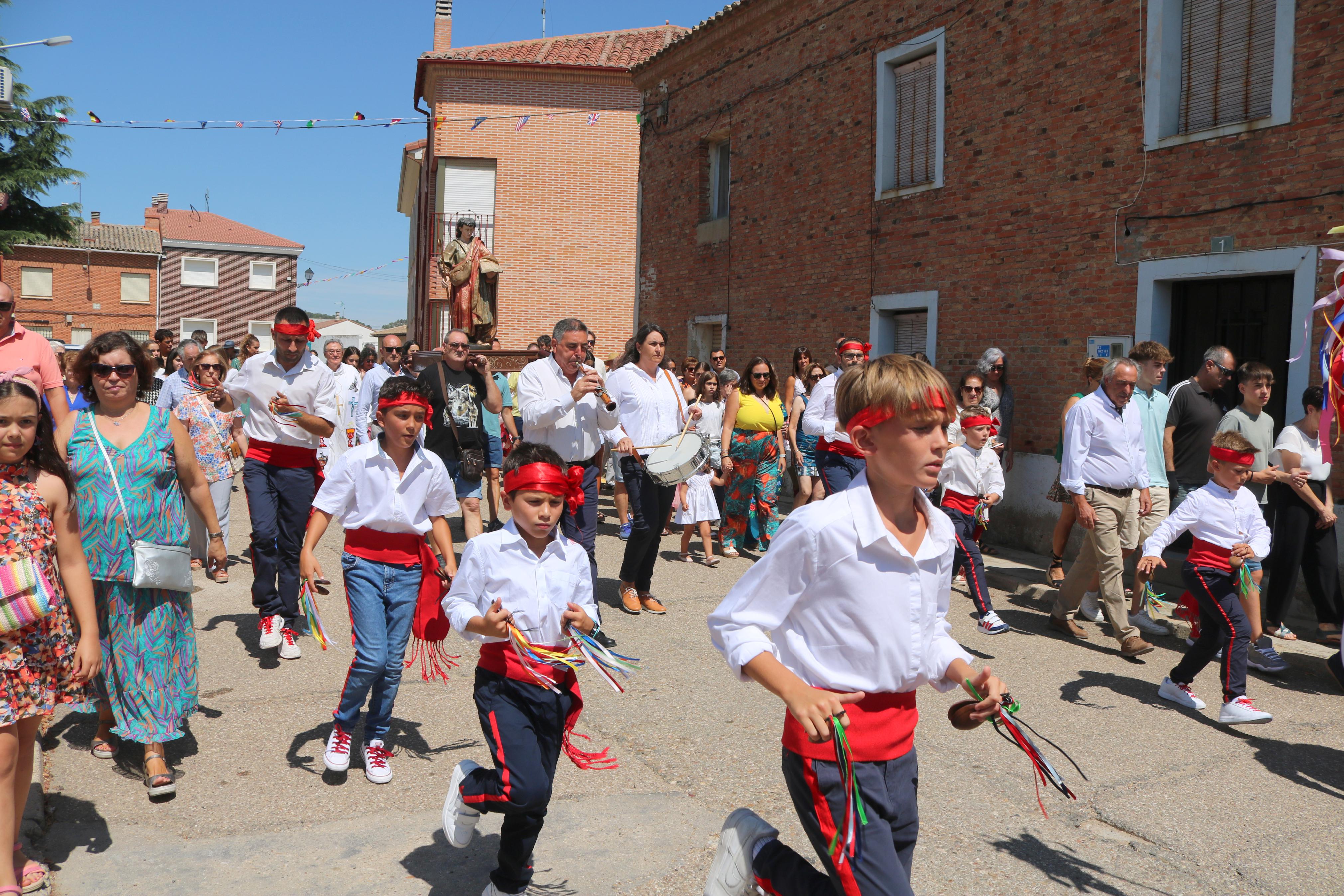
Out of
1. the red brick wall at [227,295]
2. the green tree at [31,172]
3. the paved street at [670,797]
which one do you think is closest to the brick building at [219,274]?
the red brick wall at [227,295]

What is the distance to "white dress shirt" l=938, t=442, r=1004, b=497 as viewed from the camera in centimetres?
769

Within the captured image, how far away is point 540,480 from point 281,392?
3571 millimetres

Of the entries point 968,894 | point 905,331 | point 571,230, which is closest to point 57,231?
point 571,230

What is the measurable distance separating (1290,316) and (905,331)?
206 inches

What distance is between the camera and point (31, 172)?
29.5 meters

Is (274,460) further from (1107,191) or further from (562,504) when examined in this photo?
(1107,191)

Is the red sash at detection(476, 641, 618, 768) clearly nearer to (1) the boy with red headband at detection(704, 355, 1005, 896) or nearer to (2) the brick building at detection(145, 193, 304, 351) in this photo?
(1) the boy with red headband at detection(704, 355, 1005, 896)

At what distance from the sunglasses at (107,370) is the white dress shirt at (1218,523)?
532 cm

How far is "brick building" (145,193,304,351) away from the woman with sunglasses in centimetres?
5134

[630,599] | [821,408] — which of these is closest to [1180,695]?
[630,599]

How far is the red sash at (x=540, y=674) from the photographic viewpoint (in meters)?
3.42

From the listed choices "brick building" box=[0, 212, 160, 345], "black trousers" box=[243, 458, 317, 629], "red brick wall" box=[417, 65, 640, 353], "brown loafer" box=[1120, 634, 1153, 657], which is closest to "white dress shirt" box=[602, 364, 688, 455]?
"black trousers" box=[243, 458, 317, 629]

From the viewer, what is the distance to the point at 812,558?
2.52 meters

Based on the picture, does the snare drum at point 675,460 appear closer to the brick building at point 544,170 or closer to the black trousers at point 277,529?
the black trousers at point 277,529
